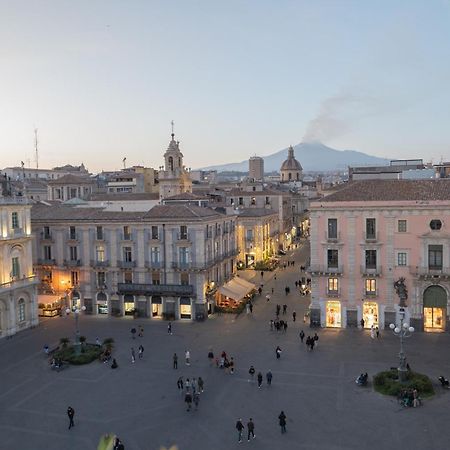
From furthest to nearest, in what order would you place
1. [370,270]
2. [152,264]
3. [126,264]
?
[126,264] < [152,264] < [370,270]

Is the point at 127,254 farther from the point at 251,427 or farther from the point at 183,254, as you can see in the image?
the point at 251,427

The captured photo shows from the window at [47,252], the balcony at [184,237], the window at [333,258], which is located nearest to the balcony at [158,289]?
the balcony at [184,237]

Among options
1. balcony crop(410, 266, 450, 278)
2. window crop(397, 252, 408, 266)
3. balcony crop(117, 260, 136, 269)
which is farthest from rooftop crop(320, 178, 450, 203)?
balcony crop(117, 260, 136, 269)

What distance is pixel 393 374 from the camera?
103 ft

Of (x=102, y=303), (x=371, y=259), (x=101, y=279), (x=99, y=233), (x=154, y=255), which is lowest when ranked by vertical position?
(x=102, y=303)

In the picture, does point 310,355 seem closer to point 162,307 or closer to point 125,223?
point 162,307

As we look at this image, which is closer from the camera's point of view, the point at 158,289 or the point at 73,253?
the point at 158,289

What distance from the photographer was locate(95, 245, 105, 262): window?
168ft

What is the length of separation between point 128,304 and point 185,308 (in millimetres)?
5833

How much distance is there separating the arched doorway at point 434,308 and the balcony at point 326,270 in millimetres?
6854

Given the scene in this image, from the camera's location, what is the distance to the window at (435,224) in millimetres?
41312

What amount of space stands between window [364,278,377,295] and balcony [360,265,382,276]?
57 centimetres

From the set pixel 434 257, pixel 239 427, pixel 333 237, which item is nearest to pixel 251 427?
pixel 239 427

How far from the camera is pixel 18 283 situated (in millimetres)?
45219
